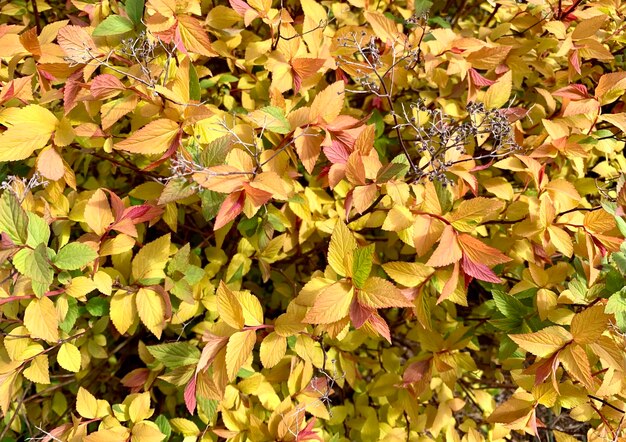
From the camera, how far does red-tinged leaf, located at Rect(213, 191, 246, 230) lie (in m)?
0.99

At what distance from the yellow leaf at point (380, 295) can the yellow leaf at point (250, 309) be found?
10.0 inches

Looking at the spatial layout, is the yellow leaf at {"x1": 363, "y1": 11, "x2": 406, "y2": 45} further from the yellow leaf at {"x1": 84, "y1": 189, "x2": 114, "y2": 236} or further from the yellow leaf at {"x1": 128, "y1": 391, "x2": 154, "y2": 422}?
the yellow leaf at {"x1": 128, "y1": 391, "x2": 154, "y2": 422}

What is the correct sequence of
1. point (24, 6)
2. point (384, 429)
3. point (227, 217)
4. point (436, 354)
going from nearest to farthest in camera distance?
1. point (227, 217)
2. point (436, 354)
3. point (384, 429)
4. point (24, 6)

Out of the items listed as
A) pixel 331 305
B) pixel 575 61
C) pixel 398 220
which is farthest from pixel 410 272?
pixel 575 61

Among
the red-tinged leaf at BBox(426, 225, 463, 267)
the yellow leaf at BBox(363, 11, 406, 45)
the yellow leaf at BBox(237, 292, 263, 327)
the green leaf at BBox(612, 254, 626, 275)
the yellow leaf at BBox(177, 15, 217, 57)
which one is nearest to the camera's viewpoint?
the green leaf at BBox(612, 254, 626, 275)

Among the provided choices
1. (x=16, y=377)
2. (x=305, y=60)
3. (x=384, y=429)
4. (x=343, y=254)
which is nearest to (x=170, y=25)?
(x=305, y=60)

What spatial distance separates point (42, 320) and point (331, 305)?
0.59m

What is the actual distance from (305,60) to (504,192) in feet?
2.06

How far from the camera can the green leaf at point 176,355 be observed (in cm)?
119

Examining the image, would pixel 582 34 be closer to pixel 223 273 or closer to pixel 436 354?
pixel 436 354

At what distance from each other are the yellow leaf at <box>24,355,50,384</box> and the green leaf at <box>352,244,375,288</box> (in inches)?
29.7

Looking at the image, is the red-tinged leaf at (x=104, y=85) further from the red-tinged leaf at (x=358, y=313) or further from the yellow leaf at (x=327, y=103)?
the red-tinged leaf at (x=358, y=313)

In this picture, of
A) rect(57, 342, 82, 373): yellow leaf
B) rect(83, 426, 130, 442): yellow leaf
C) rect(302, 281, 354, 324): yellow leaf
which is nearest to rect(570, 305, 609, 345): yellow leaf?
rect(302, 281, 354, 324): yellow leaf

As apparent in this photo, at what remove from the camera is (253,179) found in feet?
3.34
